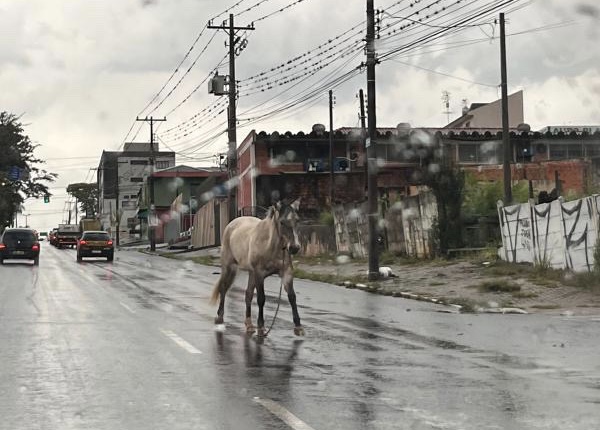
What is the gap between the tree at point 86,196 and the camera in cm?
17538

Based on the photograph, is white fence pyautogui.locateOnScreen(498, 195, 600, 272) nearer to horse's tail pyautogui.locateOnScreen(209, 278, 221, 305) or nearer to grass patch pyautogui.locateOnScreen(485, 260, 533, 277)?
grass patch pyautogui.locateOnScreen(485, 260, 533, 277)

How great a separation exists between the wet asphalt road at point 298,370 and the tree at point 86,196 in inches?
6405

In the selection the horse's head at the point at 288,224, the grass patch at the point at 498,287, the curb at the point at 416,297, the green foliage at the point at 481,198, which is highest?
the green foliage at the point at 481,198

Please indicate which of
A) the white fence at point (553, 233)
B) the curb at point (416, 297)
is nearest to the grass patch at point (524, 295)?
the curb at point (416, 297)

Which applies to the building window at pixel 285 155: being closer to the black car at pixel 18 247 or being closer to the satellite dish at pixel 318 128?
the satellite dish at pixel 318 128

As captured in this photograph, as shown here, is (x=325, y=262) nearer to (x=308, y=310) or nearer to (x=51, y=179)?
(x=308, y=310)

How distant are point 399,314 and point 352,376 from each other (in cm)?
755

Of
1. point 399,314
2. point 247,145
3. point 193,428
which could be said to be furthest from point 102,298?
point 247,145

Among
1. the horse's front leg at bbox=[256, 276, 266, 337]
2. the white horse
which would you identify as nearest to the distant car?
the white horse

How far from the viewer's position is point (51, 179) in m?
90.2

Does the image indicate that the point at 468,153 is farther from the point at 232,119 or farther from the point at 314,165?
the point at 232,119

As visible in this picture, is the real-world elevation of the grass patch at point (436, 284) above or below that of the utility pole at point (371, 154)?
below

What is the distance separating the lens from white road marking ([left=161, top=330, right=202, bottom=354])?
11.0 meters

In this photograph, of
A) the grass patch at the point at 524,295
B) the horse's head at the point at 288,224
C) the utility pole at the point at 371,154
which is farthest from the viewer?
the utility pole at the point at 371,154
